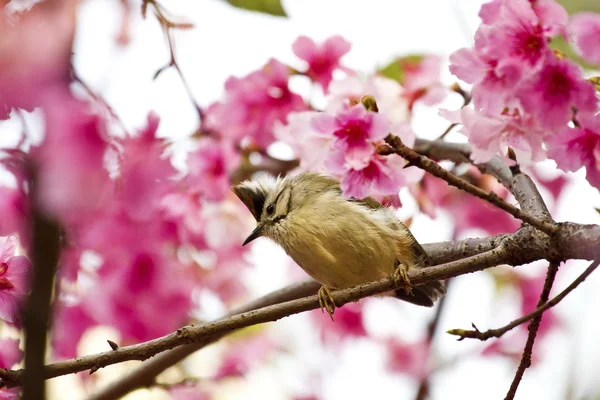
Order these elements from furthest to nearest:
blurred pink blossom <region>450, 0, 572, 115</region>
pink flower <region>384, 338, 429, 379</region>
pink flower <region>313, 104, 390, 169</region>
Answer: pink flower <region>384, 338, 429, 379</region> → pink flower <region>313, 104, 390, 169</region> → blurred pink blossom <region>450, 0, 572, 115</region>

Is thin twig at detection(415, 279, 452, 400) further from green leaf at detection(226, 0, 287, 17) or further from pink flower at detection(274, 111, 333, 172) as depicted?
green leaf at detection(226, 0, 287, 17)

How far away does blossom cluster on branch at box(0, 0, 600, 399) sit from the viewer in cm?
140

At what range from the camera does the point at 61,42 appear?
1258 mm

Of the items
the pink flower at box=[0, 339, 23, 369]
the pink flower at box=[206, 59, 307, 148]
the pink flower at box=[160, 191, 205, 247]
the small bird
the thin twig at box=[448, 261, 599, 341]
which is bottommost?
the pink flower at box=[160, 191, 205, 247]

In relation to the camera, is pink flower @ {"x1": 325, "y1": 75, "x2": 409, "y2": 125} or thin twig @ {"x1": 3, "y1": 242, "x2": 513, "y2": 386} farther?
pink flower @ {"x1": 325, "y1": 75, "x2": 409, "y2": 125}

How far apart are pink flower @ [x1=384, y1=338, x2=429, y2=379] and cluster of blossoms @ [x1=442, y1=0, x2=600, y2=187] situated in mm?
2782

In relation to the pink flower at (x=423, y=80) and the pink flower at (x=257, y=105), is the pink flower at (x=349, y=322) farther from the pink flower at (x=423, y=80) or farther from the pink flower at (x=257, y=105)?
the pink flower at (x=423, y=80)

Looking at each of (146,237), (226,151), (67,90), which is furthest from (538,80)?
(146,237)

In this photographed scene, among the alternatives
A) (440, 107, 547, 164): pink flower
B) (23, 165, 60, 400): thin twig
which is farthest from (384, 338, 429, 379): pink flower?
(23, 165, 60, 400): thin twig

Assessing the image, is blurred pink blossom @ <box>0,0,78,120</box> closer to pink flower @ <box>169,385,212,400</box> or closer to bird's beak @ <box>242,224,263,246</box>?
bird's beak @ <box>242,224,263,246</box>

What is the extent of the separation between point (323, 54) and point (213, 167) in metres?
0.61

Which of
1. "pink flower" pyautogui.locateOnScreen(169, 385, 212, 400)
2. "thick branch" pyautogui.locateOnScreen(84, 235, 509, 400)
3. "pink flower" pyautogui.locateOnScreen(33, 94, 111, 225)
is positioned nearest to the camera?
"pink flower" pyautogui.locateOnScreen(33, 94, 111, 225)

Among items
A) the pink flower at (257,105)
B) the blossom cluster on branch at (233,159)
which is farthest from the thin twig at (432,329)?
the pink flower at (257,105)

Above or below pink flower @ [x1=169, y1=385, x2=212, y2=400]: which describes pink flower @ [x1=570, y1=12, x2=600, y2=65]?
above
